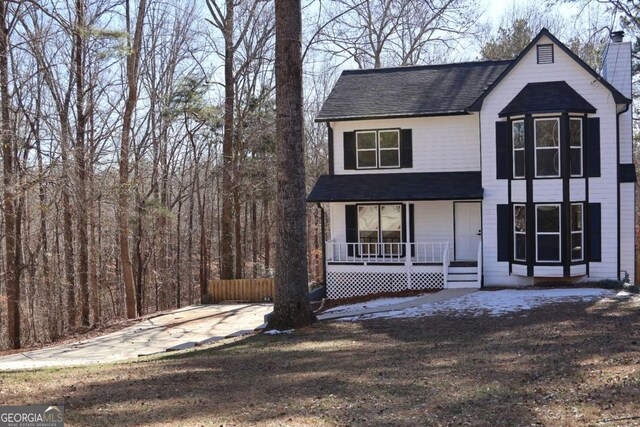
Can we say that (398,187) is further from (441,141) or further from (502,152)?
(502,152)

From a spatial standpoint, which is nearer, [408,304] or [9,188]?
[9,188]

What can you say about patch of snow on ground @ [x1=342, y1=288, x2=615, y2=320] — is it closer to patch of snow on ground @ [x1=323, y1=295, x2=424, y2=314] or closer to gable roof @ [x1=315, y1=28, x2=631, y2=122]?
patch of snow on ground @ [x1=323, y1=295, x2=424, y2=314]

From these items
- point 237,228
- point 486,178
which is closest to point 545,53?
point 486,178

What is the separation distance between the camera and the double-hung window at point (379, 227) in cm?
2167

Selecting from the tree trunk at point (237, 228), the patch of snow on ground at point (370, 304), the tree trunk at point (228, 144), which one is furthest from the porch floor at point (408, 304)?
the tree trunk at point (237, 228)

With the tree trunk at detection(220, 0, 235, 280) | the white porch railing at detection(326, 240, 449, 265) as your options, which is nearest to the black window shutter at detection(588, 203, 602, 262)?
the white porch railing at detection(326, 240, 449, 265)

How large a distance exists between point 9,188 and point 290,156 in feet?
25.3

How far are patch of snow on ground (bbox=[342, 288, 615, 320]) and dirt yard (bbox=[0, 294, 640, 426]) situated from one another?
9.58 ft

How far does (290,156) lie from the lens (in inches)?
518

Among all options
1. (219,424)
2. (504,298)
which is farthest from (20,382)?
(504,298)

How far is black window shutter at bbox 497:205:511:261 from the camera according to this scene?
1980cm

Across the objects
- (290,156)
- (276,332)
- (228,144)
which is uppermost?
(228,144)

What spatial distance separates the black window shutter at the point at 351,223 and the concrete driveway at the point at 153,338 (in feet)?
12.2

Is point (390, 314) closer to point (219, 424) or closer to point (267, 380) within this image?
point (267, 380)
